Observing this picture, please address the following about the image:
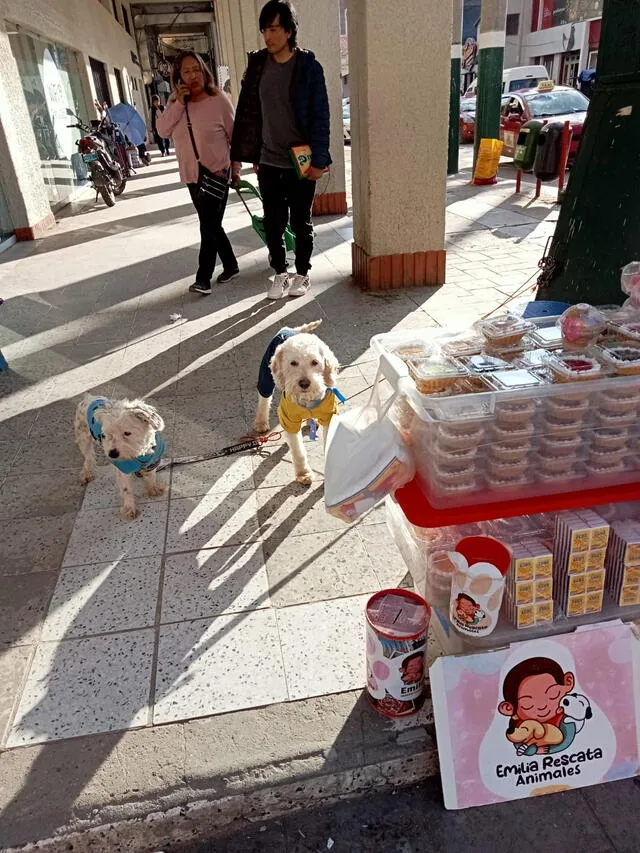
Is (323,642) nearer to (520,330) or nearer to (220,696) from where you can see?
(220,696)

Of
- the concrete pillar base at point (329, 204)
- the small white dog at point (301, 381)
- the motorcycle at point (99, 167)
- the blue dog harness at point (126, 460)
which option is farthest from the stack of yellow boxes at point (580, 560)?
the motorcycle at point (99, 167)

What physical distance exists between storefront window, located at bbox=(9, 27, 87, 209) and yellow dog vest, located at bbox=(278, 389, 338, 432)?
10029mm

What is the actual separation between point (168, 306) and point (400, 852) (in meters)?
5.50

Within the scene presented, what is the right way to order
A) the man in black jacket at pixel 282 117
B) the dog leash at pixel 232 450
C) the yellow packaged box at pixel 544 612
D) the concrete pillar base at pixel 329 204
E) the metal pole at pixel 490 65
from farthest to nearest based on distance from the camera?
1. the metal pole at pixel 490 65
2. the concrete pillar base at pixel 329 204
3. the man in black jacket at pixel 282 117
4. the dog leash at pixel 232 450
5. the yellow packaged box at pixel 544 612

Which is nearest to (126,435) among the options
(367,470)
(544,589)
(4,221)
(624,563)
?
(367,470)

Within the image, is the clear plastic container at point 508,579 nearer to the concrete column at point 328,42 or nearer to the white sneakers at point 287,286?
the white sneakers at point 287,286

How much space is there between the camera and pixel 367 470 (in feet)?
6.39

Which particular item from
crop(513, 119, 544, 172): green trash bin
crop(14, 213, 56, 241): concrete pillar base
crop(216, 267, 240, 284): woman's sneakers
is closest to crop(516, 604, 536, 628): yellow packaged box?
crop(216, 267, 240, 284): woman's sneakers

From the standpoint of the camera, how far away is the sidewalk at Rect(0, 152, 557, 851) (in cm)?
198

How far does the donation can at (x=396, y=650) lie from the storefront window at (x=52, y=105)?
11.4 metres

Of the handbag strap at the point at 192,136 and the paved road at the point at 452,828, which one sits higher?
the handbag strap at the point at 192,136

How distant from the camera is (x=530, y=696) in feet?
6.31

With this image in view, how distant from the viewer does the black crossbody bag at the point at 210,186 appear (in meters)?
5.91

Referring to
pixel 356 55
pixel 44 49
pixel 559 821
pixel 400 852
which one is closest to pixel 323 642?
pixel 400 852
